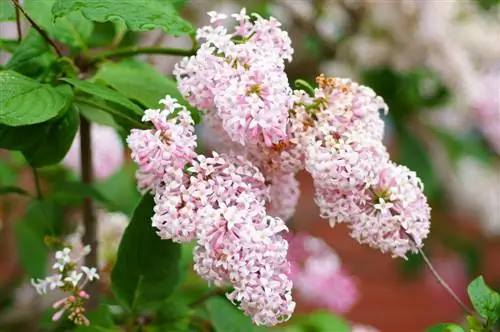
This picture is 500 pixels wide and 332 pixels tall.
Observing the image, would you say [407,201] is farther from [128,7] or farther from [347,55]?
[347,55]

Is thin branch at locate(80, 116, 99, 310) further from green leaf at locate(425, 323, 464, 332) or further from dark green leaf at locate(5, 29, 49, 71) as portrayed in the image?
green leaf at locate(425, 323, 464, 332)

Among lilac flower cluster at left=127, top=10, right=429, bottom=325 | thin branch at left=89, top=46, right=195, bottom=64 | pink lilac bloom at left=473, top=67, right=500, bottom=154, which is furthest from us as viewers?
pink lilac bloom at left=473, top=67, right=500, bottom=154

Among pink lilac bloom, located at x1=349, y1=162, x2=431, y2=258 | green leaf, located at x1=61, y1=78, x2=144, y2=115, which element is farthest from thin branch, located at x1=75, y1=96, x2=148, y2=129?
pink lilac bloom, located at x1=349, y1=162, x2=431, y2=258

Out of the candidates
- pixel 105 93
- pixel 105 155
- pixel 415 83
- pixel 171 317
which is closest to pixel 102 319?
pixel 171 317

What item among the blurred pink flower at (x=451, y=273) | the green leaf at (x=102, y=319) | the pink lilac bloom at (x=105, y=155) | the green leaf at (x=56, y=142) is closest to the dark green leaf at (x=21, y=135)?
the green leaf at (x=56, y=142)

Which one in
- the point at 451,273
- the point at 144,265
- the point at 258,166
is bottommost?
the point at 451,273

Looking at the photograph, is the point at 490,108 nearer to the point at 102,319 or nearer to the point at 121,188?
the point at 121,188

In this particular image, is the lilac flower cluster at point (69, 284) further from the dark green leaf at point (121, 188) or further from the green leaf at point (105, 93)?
the dark green leaf at point (121, 188)

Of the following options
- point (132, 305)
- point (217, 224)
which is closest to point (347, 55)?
point (132, 305)
